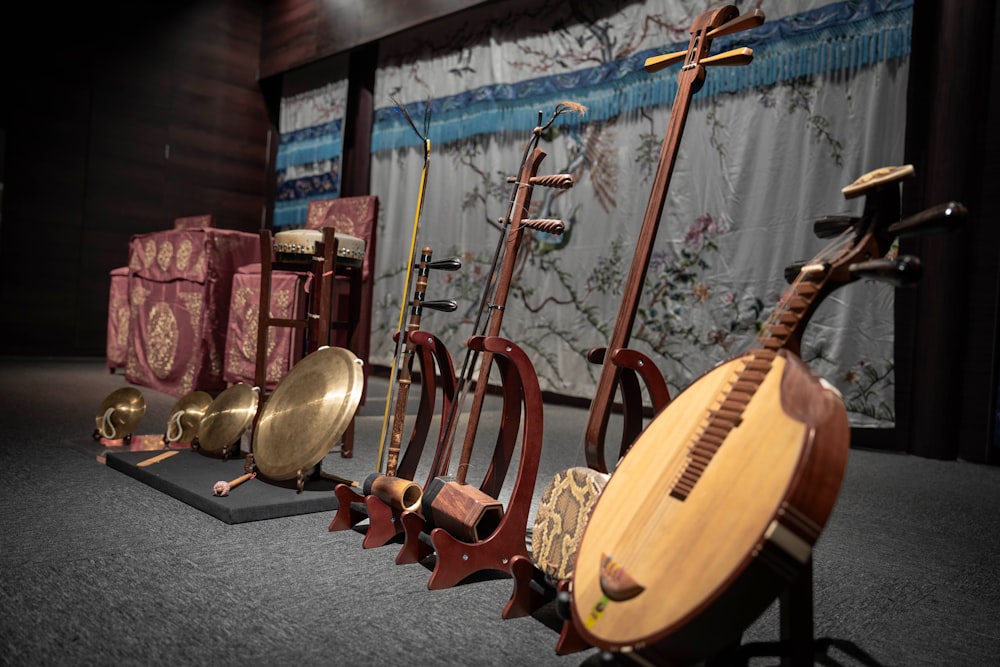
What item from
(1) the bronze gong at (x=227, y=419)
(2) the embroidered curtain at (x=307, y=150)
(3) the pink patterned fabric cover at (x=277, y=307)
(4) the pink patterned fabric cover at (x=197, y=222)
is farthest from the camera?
(2) the embroidered curtain at (x=307, y=150)

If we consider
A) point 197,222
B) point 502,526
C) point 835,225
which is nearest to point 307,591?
point 502,526

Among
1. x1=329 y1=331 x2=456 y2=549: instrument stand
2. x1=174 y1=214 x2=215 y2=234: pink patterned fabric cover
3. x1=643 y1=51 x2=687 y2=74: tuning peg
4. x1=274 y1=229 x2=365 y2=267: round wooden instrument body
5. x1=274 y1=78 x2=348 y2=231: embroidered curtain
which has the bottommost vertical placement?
x1=329 y1=331 x2=456 y2=549: instrument stand

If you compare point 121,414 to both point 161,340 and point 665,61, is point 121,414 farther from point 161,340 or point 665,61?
point 665,61

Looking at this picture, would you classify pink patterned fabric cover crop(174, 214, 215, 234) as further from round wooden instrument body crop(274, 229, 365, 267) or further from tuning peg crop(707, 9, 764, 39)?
tuning peg crop(707, 9, 764, 39)

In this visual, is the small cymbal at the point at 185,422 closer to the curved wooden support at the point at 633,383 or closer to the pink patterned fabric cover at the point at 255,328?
the pink patterned fabric cover at the point at 255,328

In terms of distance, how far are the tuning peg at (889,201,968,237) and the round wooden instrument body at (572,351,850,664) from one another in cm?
22

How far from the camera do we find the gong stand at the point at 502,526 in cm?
153

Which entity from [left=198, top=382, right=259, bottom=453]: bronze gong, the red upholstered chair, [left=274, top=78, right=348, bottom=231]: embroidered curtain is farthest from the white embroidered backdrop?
the red upholstered chair

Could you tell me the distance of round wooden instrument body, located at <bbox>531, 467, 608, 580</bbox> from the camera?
1.40 metres

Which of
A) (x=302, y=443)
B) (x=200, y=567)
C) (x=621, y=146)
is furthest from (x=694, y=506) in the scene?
(x=621, y=146)

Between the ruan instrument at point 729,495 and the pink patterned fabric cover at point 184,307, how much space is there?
333cm

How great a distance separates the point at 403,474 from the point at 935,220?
1.35m

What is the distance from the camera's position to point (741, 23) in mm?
1418

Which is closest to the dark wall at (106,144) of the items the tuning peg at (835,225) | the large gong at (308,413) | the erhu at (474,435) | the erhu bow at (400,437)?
the large gong at (308,413)
